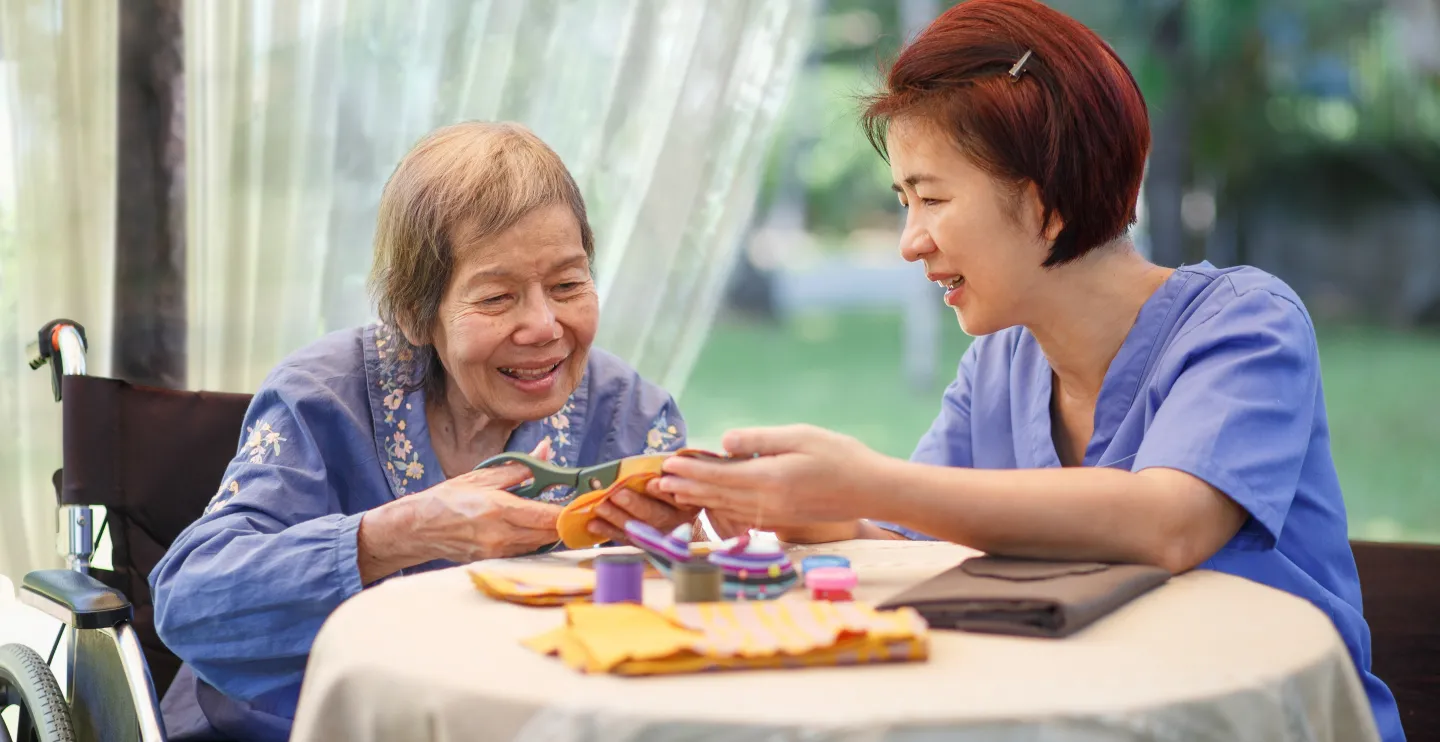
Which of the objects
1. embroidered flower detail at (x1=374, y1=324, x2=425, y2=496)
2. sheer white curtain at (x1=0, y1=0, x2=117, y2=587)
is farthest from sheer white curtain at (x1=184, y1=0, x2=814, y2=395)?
embroidered flower detail at (x1=374, y1=324, x2=425, y2=496)

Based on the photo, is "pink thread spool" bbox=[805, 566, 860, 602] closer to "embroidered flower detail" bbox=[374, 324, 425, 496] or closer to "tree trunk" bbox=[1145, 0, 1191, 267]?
"embroidered flower detail" bbox=[374, 324, 425, 496]

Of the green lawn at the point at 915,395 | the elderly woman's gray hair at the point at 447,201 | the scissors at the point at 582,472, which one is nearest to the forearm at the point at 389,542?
the scissors at the point at 582,472

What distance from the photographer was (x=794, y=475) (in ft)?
4.18

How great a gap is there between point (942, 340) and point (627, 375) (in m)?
5.62

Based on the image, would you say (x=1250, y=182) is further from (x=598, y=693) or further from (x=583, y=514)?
(x=598, y=693)

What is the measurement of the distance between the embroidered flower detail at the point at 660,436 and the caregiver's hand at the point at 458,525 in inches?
13.9

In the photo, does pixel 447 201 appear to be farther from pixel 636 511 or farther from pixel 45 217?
pixel 45 217

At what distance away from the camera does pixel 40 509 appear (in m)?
2.86

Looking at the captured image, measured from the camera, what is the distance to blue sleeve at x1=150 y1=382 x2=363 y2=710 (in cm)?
151

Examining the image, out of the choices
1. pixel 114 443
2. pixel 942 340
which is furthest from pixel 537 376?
pixel 942 340

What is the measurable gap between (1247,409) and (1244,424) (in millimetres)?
19

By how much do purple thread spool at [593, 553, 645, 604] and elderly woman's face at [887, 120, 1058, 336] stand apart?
Answer: 632 millimetres

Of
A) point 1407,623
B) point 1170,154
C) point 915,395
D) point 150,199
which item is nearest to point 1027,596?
point 1407,623

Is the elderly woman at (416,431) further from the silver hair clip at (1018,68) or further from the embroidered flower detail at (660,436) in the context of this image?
the silver hair clip at (1018,68)
